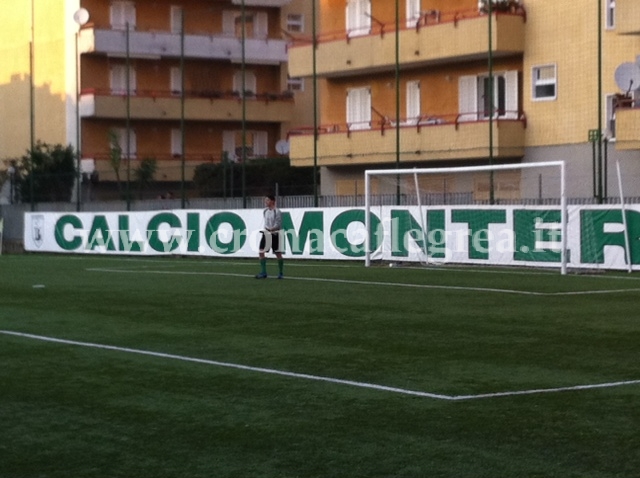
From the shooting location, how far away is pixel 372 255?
34.4m

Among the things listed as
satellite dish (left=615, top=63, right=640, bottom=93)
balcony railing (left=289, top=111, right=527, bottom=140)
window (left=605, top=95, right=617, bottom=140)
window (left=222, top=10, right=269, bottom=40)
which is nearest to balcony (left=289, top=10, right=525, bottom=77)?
balcony railing (left=289, top=111, right=527, bottom=140)

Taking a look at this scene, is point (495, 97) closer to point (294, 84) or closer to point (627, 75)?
point (627, 75)

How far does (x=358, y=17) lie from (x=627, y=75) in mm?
14710

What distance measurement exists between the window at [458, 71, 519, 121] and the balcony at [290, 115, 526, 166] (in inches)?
25.9

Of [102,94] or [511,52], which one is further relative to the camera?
[102,94]

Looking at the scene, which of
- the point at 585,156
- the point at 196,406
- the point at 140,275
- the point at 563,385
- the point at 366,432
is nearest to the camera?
the point at 366,432

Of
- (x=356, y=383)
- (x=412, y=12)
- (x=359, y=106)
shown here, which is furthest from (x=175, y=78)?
(x=356, y=383)

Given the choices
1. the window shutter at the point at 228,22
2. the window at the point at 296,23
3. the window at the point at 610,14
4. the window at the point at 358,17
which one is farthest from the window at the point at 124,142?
the window at the point at 610,14

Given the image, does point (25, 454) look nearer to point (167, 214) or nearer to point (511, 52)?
point (167, 214)

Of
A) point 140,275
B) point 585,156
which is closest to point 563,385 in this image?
point 140,275

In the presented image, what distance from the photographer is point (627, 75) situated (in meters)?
36.8

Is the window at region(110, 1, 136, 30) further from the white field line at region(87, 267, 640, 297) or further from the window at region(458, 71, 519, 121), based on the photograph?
the white field line at region(87, 267, 640, 297)

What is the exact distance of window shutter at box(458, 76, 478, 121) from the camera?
1777 inches

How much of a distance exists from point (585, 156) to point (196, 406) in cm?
3072
